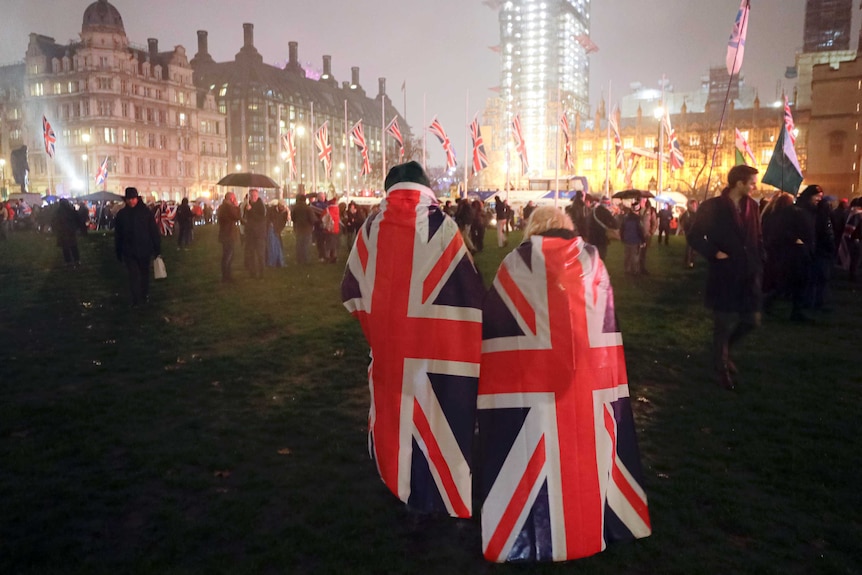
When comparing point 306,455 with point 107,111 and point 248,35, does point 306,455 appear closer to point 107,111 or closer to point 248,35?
point 107,111

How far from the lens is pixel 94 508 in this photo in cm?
417

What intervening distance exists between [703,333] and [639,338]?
1042 millimetres

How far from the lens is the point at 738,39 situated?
52.2 ft

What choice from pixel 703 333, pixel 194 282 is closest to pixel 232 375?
pixel 703 333

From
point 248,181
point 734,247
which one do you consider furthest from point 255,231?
point 734,247

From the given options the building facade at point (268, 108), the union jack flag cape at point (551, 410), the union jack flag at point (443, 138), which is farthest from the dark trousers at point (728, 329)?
the building facade at point (268, 108)

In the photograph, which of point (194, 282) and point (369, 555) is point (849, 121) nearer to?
point (194, 282)

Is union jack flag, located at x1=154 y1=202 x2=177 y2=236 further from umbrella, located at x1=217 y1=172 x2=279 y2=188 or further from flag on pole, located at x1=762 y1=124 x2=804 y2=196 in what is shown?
flag on pole, located at x1=762 y1=124 x2=804 y2=196

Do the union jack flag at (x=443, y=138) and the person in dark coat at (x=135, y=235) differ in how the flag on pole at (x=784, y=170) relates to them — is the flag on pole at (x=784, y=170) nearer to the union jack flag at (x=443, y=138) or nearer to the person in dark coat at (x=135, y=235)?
the person in dark coat at (x=135, y=235)

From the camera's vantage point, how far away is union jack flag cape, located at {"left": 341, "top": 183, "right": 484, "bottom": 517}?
3631mm

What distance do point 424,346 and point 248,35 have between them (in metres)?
121

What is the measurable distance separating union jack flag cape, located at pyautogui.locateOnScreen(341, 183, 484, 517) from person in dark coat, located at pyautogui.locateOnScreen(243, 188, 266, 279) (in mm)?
10655

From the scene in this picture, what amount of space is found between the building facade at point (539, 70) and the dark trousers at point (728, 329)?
91.8 metres

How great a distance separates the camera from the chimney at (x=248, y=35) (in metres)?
113
